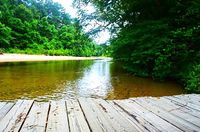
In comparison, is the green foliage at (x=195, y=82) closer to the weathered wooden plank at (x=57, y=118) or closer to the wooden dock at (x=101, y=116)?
the wooden dock at (x=101, y=116)

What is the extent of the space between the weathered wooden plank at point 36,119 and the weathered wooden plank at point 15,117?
2.4 inches

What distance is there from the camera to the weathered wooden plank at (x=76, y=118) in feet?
8.84

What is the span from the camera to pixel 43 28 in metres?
48.1

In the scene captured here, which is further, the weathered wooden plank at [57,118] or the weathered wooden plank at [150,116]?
the weathered wooden plank at [150,116]

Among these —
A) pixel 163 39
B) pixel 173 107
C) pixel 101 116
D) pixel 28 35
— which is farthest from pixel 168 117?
pixel 28 35

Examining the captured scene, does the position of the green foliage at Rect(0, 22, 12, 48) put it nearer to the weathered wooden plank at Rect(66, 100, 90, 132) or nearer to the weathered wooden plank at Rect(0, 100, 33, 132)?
→ the weathered wooden plank at Rect(0, 100, 33, 132)

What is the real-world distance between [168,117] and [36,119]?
5.12ft

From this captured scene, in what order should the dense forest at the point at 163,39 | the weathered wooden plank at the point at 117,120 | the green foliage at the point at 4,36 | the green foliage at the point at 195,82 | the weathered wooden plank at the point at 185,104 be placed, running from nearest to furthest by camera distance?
the weathered wooden plank at the point at 117,120
the weathered wooden plank at the point at 185,104
the green foliage at the point at 195,82
the dense forest at the point at 163,39
the green foliage at the point at 4,36

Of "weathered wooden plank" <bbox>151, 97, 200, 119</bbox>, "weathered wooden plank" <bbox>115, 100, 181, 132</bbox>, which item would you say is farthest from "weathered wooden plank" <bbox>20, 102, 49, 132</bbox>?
"weathered wooden plank" <bbox>151, 97, 200, 119</bbox>

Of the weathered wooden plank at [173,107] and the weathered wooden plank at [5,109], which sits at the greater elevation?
the weathered wooden plank at [5,109]

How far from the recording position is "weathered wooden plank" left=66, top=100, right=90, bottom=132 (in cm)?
270

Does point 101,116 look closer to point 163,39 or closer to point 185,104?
point 185,104

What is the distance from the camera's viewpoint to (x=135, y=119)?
10.2 ft

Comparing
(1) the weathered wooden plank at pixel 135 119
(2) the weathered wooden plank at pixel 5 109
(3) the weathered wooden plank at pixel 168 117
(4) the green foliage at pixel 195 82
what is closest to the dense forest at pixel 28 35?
(4) the green foliage at pixel 195 82
